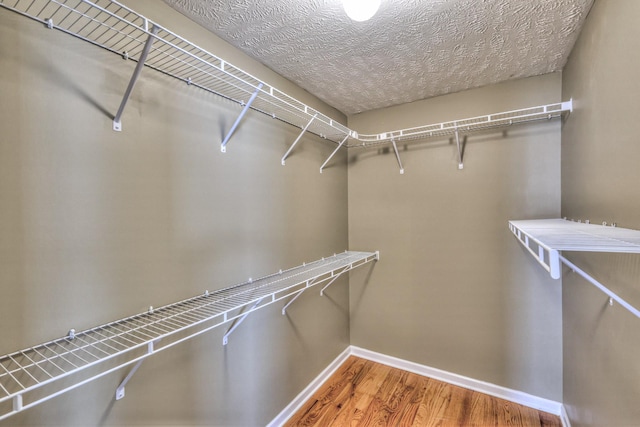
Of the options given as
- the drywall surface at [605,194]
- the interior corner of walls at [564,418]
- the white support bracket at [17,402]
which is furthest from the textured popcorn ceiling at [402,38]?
the interior corner of walls at [564,418]

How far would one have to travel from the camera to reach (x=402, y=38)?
1340 mm

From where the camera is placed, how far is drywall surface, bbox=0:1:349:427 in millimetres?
790

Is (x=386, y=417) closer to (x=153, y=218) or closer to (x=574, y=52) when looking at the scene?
(x=153, y=218)

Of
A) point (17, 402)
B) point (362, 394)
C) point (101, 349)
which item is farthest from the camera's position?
point (362, 394)

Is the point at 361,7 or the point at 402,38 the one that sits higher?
the point at 402,38

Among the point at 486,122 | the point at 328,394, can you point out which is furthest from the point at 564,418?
the point at 486,122

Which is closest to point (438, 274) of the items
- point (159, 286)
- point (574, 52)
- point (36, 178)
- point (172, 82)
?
point (574, 52)

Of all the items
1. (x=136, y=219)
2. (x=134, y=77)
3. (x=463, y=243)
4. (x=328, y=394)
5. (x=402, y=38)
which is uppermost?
(x=402, y=38)

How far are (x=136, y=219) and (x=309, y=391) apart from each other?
5.41ft

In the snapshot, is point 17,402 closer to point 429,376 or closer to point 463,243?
point 463,243

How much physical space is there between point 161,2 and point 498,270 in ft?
7.70

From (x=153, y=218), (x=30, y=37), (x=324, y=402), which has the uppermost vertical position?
(x=30, y=37)

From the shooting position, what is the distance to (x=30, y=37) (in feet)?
2.63

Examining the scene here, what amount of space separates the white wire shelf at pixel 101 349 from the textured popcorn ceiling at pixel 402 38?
121cm
